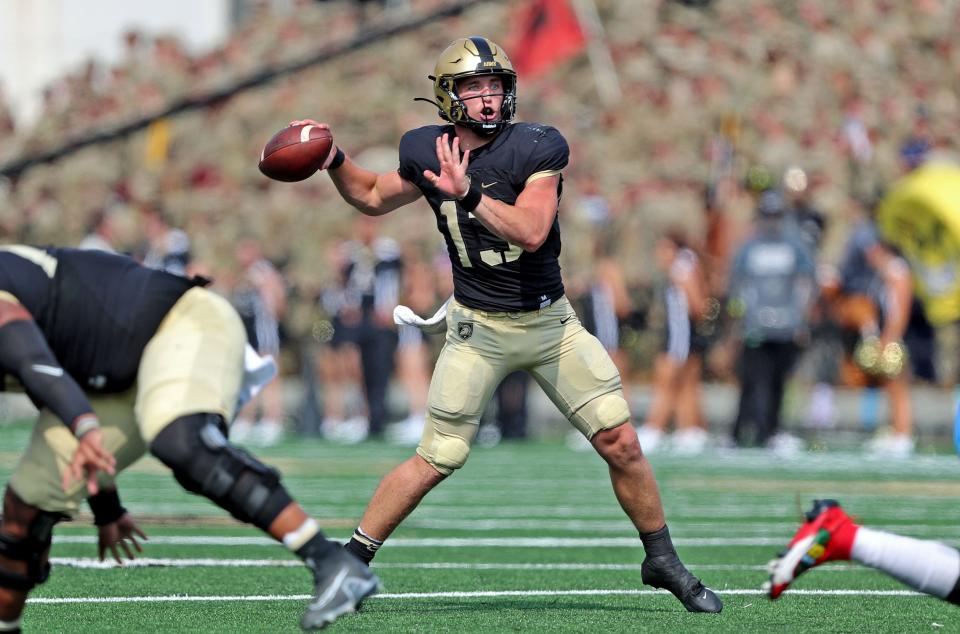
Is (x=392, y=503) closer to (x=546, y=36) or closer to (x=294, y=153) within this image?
(x=294, y=153)

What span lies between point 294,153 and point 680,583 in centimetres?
184

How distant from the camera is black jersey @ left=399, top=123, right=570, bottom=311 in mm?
5910

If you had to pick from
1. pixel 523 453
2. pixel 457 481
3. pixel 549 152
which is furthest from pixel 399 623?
pixel 523 453

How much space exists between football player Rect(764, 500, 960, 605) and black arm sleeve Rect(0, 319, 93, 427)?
1736 millimetres

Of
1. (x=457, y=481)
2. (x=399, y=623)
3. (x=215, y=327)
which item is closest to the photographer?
(x=215, y=327)

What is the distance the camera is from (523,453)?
14.4 m

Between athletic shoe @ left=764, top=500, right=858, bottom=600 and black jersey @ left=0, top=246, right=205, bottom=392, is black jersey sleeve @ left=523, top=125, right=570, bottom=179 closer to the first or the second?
black jersey @ left=0, top=246, right=205, bottom=392

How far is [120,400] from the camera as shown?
487 centimetres

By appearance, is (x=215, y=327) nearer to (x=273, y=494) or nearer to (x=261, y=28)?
(x=273, y=494)

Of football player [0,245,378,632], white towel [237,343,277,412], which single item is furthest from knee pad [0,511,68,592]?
white towel [237,343,277,412]

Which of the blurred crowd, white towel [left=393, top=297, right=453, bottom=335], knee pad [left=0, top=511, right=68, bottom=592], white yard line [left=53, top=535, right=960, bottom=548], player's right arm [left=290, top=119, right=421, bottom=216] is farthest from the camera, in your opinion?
the blurred crowd

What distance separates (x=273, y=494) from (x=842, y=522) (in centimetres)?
140

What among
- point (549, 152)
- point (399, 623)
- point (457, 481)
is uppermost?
point (549, 152)

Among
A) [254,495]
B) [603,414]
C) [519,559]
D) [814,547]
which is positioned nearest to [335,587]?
[254,495]
